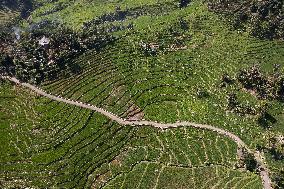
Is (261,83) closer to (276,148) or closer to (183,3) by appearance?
(276,148)

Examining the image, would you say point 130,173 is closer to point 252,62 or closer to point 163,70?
point 163,70

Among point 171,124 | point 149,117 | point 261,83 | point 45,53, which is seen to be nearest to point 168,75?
point 149,117

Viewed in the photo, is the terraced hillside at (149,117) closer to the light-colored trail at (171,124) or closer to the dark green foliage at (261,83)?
the light-colored trail at (171,124)

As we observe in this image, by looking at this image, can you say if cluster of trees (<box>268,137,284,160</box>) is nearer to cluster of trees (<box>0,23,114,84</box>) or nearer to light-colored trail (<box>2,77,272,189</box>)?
light-colored trail (<box>2,77,272,189</box>)

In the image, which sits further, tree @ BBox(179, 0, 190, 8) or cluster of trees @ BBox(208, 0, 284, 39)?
tree @ BBox(179, 0, 190, 8)

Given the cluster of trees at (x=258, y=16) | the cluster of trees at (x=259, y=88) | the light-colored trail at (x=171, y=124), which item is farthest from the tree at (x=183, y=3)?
the light-colored trail at (x=171, y=124)

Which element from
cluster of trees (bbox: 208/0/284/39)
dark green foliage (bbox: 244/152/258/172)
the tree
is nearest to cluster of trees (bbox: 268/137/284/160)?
dark green foliage (bbox: 244/152/258/172)

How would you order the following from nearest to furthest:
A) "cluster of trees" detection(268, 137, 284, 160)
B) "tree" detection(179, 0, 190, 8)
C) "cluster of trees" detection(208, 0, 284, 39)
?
"cluster of trees" detection(268, 137, 284, 160), "cluster of trees" detection(208, 0, 284, 39), "tree" detection(179, 0, 190, 8)
